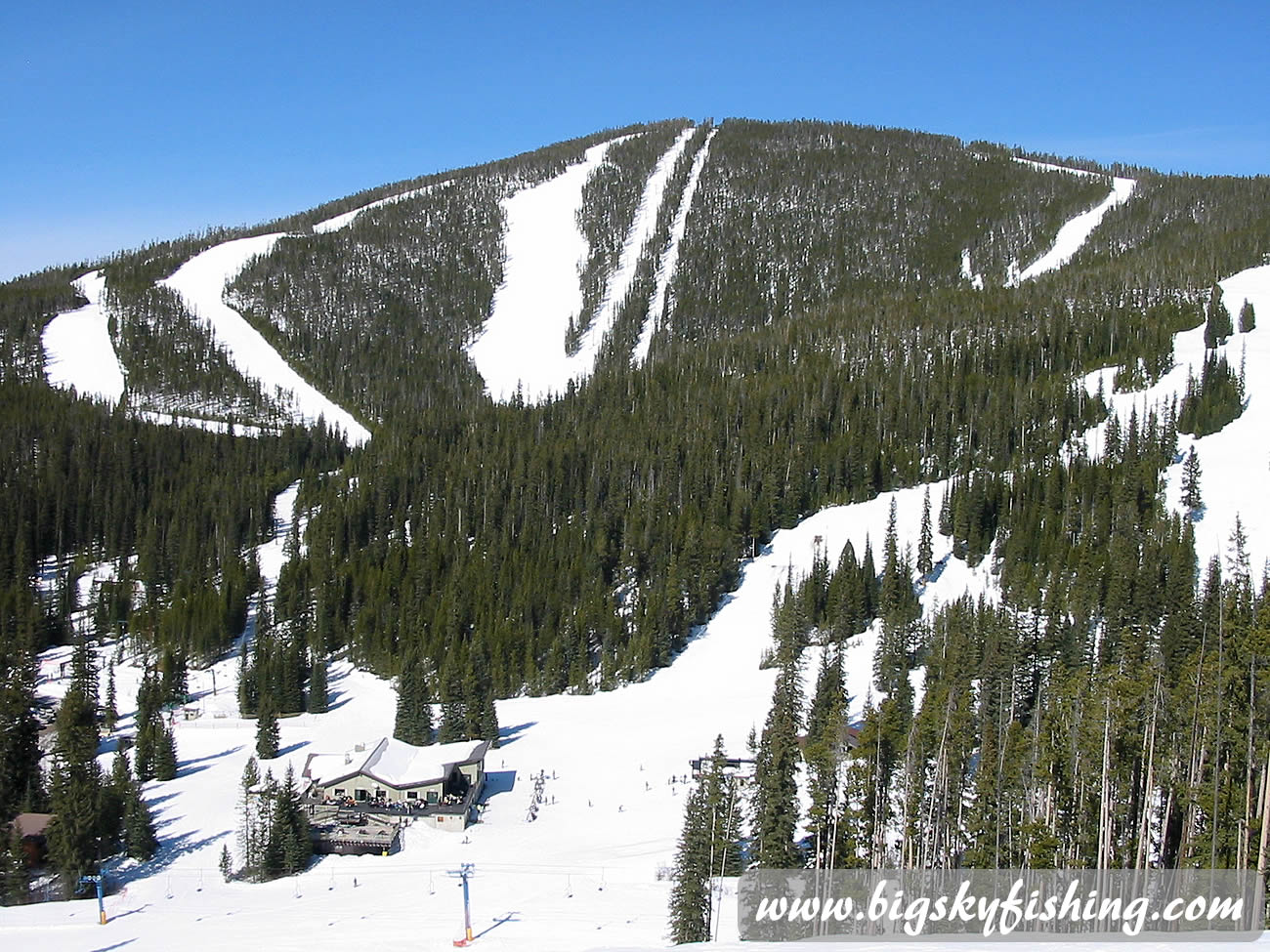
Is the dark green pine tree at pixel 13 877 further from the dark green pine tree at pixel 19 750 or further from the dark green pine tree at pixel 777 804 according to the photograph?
the dark green pine tree at pixel 777 804

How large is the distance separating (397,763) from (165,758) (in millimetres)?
14638

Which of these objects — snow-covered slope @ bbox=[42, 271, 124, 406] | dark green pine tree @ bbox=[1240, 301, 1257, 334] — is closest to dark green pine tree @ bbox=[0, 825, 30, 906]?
snow-covered slope @ bbox=[42, 271, 124, 406]

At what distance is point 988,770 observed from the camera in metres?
40.3

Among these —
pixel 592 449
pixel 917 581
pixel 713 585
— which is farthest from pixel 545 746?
pixel 592 449

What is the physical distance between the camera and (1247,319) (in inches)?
5020

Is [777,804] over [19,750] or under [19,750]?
over

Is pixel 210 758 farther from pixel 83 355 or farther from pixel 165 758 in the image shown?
pixel 83 355

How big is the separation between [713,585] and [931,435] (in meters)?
36.6

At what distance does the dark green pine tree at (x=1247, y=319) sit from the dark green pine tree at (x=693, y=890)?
115 m

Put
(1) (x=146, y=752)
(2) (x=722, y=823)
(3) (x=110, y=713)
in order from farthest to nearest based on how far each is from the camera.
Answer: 1. (3) (x=110, y=713)
2. (1) (x=146, y=752)
3. (2) (x=722, y=823)

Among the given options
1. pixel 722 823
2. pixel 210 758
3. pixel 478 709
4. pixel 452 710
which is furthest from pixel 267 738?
pixel 722 823

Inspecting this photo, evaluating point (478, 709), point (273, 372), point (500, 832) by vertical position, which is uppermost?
point (273, 372)

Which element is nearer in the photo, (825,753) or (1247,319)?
(825,753)

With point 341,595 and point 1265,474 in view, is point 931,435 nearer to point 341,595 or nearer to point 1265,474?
point 1265,474
